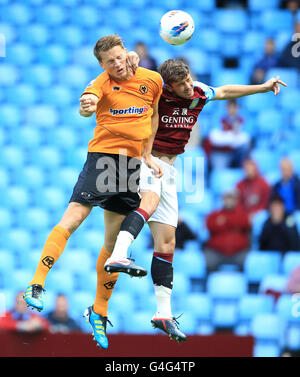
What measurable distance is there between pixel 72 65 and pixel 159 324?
7005mm

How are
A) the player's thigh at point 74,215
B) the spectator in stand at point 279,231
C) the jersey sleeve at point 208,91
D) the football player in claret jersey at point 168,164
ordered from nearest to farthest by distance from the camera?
1. the player's thigh at point 74,215
2. the football player in claret jersey at point 168,164
3. the jersey sleeve at point 208,91
4. the spectator in stand at point 279,231

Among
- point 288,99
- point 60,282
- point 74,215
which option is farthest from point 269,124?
point 74,215

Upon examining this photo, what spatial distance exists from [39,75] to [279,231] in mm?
4925

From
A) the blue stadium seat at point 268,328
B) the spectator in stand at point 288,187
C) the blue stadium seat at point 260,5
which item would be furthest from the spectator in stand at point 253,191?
the blue stadium seat at point 260,5

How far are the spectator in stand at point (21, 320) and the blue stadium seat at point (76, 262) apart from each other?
51.3 inches

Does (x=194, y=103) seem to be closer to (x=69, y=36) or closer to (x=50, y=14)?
(x=69, y=36)

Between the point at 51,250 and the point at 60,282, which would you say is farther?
the point at 60,282

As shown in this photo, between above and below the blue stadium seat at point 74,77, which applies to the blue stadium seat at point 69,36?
above

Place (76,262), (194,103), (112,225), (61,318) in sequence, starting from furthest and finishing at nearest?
(76,262)
(61,318)
(194,103)
(112,225)

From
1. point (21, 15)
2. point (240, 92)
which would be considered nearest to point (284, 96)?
point (21, 15)

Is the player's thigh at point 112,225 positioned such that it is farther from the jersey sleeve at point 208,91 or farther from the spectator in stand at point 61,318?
the spectator in stand at point 61,318

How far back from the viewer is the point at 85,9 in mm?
12742

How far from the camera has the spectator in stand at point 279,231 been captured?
9.82m

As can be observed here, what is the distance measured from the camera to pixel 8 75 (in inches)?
478
